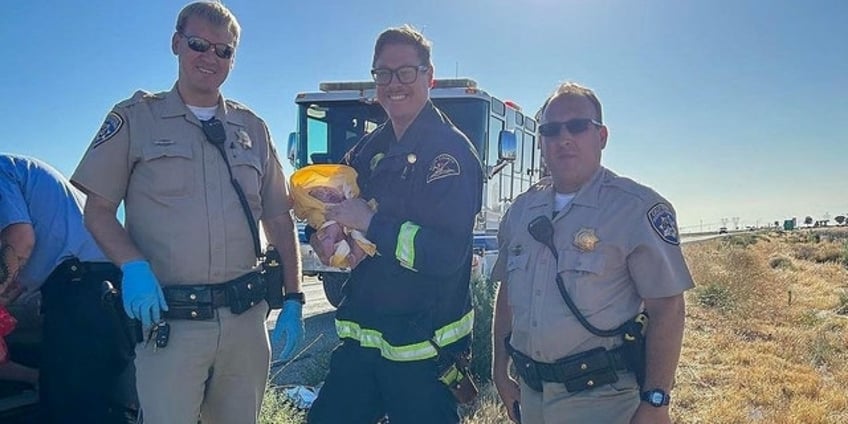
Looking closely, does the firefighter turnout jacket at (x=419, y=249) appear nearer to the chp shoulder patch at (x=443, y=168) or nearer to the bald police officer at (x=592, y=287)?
the chp shoulder patch at (x=443, y=168)

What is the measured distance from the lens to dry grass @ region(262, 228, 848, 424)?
5328 millimetres

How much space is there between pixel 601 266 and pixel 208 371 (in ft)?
5.04

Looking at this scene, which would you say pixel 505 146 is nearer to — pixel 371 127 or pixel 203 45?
pixel 371 127

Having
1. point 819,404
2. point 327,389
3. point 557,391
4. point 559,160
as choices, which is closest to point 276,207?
point 327,389

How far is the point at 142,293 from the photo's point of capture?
2.19m

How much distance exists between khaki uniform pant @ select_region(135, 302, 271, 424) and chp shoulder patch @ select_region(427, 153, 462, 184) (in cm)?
87

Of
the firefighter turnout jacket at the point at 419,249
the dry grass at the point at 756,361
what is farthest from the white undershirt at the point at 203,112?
the dry grass at the point at 756,361

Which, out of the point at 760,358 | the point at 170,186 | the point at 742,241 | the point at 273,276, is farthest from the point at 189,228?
the point at 742,241

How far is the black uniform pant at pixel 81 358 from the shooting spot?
2.48 metres

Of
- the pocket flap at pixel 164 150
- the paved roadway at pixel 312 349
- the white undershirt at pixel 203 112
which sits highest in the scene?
the white undershirt at pixel 203 112

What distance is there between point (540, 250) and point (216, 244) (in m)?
1.25

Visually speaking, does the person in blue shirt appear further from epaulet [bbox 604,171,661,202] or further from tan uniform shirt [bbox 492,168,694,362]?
epaulet [bbox 604,171,661,202]

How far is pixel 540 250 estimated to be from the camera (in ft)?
8.39

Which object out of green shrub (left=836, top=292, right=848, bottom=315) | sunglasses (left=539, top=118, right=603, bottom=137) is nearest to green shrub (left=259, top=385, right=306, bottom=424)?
sunglasses (left=539, top=118, right=603, bottom=137)
